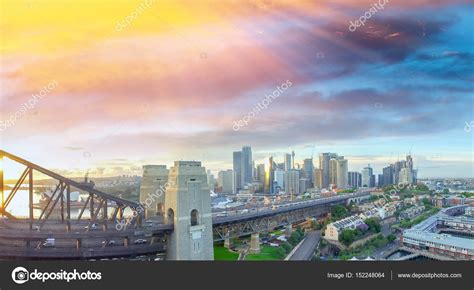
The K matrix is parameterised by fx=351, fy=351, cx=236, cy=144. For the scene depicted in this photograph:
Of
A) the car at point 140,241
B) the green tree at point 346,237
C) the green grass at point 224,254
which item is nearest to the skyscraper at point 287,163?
the green tree at point 346,237

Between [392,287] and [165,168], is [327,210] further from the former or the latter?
[392,287]

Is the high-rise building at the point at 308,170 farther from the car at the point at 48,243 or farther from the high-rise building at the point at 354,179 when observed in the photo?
the car at the point at 48,243

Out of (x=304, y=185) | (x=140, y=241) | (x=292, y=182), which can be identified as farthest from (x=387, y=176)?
(x=140, y=241)

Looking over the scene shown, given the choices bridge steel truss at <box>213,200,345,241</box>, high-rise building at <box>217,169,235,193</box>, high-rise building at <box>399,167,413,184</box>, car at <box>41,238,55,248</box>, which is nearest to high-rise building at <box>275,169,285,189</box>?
bridge steel truss at <box>213,200,345,241</box>

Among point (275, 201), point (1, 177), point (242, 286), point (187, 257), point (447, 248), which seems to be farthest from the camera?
point (275, 201)

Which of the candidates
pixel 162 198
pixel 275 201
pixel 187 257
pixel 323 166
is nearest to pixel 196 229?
pixel 187 257
